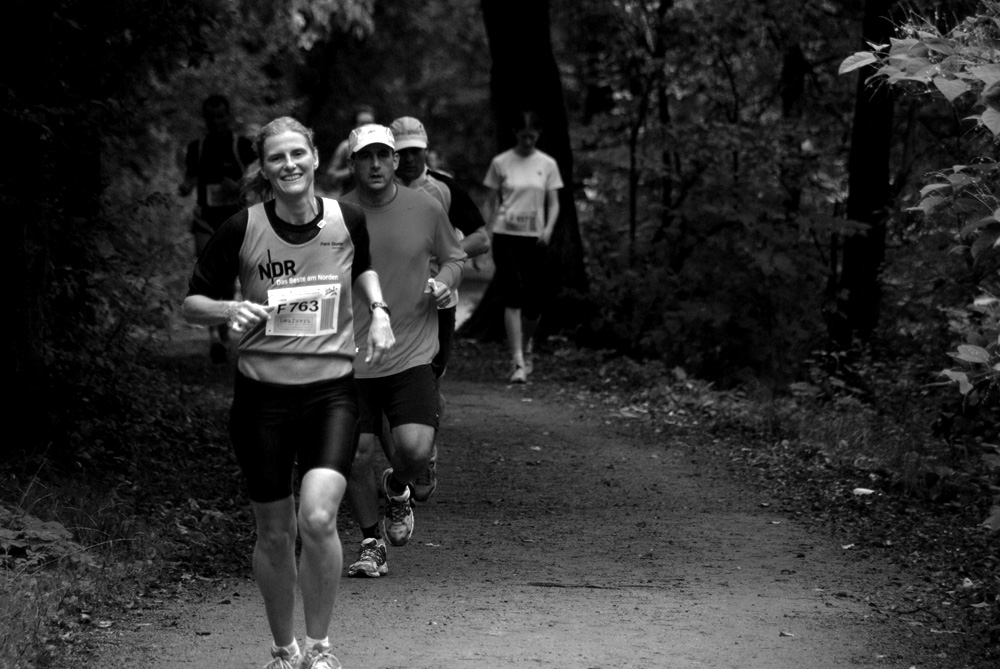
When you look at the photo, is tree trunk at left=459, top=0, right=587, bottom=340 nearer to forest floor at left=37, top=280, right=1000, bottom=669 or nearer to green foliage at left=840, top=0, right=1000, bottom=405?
forest floor at left=37, top=280, right=1000, bottom=669

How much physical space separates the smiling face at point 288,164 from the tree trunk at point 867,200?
8118 millimetres

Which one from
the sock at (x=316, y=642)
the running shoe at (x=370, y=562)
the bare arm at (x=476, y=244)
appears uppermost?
the bare arm at (x=476, y=244)

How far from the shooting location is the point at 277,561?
533 cm

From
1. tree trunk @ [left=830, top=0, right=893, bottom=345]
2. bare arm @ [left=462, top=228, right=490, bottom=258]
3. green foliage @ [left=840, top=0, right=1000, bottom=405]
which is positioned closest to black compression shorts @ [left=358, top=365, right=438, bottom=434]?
bare arm @ [left=462, top=228, right=490, bottom=258]

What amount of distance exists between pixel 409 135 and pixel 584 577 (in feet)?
9.24

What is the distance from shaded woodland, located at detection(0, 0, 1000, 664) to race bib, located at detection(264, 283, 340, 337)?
7.87 ft

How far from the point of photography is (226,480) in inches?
364

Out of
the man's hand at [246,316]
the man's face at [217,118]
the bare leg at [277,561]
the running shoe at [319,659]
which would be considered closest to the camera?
the man's hand at [246,316]

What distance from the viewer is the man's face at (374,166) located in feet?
22.7

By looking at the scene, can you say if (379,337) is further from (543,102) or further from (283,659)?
(543,102)

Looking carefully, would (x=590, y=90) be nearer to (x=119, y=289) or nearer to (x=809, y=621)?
(x=119, y=289)

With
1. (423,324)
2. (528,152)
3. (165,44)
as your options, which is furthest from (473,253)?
(528,152)

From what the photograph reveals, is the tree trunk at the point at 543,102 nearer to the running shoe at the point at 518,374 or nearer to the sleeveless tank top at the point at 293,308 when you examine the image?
the running shoe at the point at 518,374

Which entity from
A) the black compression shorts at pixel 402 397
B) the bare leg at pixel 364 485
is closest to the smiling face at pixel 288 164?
the black compression shorts at pixel 402 397
